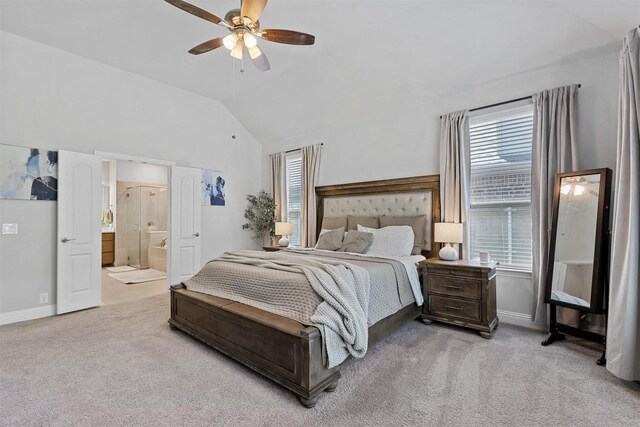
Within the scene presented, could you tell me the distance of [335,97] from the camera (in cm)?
471

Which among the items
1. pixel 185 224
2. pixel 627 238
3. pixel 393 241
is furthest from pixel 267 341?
pixel 185 224

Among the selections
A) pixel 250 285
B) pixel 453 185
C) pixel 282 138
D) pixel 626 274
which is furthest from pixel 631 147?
pixel 282 138

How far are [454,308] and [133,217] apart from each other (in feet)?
26.1

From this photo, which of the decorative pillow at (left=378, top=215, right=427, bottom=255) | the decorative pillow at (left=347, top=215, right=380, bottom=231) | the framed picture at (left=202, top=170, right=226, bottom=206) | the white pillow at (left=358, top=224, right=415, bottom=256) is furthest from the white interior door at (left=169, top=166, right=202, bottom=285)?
the decorative pillow at (left=378, top=215, right=427, bottom=255)

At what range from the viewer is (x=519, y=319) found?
334cm

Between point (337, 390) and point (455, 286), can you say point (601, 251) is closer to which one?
point (455, 286)

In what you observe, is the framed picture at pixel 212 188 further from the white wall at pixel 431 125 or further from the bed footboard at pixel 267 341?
the bed footboard at pixel 267 341

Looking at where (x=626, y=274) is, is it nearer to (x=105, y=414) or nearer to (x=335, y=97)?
(x=105, y=414)

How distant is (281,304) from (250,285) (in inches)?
18.7

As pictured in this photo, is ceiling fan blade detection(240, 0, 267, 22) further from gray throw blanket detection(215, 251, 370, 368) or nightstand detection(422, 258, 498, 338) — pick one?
nightstand detection(422, 258, 498, 338)

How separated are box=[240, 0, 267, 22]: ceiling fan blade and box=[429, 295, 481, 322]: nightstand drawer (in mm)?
3260

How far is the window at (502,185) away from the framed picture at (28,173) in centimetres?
542

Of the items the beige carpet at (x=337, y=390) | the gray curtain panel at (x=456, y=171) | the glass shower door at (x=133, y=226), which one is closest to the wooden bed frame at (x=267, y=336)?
the beige carpet at (x=337, y=390)

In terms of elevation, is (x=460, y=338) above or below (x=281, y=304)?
below
